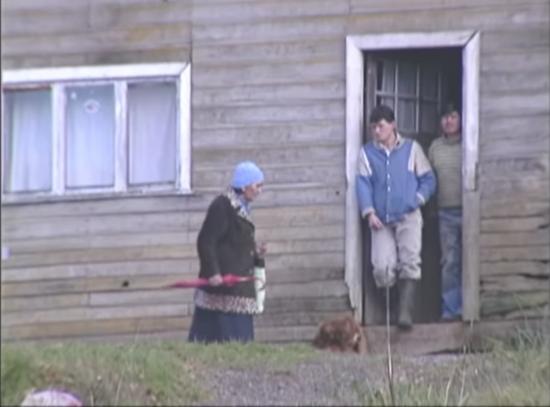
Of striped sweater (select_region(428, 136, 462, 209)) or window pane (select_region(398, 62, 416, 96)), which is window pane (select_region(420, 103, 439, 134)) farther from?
striped sweater (select_region(428, 136, 462, 209))

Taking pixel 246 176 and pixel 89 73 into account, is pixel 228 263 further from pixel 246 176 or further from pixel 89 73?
pixel 89 73

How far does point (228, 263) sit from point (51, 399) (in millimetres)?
3882

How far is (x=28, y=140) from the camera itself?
58.0ft

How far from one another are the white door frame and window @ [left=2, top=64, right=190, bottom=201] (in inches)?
50.6

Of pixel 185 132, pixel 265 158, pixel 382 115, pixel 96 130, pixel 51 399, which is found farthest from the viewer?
pixel 96 130

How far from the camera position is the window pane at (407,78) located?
17359mm

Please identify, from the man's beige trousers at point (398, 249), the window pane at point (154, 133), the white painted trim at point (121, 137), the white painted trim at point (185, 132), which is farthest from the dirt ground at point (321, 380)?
the white painted trim at point (121, 137)

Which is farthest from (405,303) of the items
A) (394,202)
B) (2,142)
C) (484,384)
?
(2,142)

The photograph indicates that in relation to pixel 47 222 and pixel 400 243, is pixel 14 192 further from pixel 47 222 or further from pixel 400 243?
pixel 400 243

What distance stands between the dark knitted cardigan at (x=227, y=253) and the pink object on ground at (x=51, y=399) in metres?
3.53

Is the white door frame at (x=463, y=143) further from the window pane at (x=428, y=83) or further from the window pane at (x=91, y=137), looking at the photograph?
the window pane at (x=91, y=137)

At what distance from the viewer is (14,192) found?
1755 cm

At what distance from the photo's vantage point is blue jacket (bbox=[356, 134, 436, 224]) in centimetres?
1638

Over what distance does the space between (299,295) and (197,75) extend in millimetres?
1877
